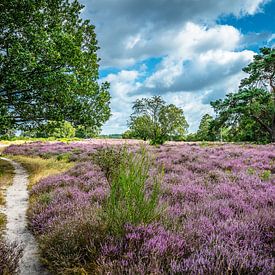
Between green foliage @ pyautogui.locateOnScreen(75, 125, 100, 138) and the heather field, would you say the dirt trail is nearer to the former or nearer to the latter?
the heather field

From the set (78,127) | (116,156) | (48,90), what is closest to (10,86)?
(48,90)

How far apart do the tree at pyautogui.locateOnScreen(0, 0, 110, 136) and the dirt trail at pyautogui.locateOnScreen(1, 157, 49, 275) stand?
13.9ft

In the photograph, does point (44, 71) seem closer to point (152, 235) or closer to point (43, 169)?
point (43, 169)

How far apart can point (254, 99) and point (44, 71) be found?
2169 cm

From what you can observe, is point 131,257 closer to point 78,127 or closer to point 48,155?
point 78,127

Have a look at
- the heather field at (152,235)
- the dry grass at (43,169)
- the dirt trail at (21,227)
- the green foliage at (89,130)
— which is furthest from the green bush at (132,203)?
the green foliage at (89,130)

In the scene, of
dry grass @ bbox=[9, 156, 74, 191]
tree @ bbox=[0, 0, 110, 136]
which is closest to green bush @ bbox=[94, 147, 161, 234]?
dry grass @ bbox=[9, 156, 74, 191]

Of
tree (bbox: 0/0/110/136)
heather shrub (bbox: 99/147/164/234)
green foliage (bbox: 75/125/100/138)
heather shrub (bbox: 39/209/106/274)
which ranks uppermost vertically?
tree (bbox: 0/0/110/136)

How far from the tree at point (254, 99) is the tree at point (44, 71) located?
631 inches

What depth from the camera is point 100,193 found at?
7.41 metres

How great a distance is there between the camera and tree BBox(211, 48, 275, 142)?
89.7ft

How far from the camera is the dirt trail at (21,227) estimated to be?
4.42 m

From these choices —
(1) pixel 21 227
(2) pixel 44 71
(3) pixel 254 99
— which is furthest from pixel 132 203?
(3) pixel 254 99

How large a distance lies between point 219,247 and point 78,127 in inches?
522
